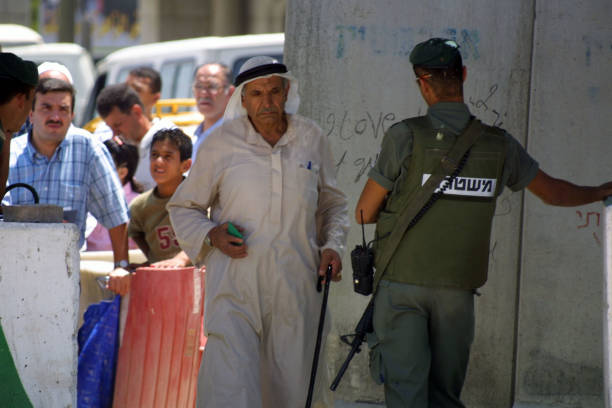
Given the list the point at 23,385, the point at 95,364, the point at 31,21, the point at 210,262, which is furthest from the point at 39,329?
the point at 31,21

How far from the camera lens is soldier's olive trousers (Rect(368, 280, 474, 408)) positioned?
4.36 metres

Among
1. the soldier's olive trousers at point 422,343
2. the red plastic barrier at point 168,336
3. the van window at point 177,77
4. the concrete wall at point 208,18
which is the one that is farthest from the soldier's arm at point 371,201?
the concrete wall at point 208,18

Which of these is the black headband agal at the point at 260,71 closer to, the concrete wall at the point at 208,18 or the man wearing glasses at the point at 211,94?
the man wearing glasses at the point at 211,94

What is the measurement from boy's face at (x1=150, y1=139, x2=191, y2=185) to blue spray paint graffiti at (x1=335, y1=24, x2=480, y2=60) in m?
1.11

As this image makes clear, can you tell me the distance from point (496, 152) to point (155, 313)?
2053 mm

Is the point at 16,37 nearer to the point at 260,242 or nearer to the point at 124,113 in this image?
the point at 124,113

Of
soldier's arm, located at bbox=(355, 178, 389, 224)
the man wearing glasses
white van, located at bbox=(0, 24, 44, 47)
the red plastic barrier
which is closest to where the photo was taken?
soldier's arm, located at bbox=(355, 178, 389, 224)

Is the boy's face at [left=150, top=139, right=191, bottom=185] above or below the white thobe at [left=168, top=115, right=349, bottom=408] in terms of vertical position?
above

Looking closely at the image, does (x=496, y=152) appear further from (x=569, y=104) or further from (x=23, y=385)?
(x=23, y=385)

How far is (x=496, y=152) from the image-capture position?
4.39 meters

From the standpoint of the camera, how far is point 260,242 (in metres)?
4.69

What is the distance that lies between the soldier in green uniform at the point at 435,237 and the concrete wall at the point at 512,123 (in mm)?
1263

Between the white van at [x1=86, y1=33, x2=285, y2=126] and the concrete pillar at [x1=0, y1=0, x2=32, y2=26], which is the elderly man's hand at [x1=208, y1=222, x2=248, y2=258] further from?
the concrete pillar at [x1=0, y1=0, x2=32, y2=26]

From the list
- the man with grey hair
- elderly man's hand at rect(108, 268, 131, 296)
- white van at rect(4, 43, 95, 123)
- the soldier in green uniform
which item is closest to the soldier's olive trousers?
the soldier in green uniform
